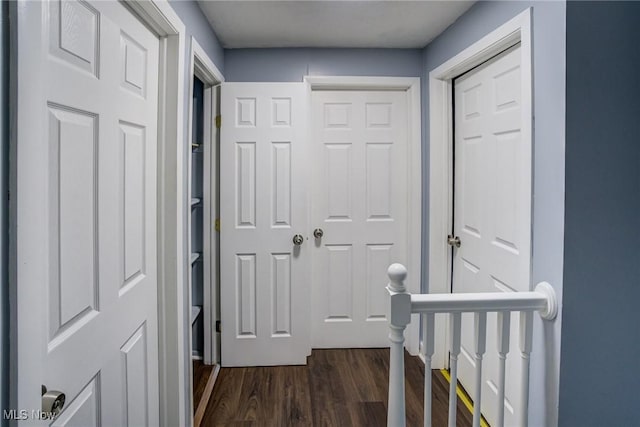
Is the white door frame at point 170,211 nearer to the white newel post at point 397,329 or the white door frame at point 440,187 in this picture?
the white newel post at point 397,329

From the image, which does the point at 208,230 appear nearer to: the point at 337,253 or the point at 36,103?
the point at 337,253

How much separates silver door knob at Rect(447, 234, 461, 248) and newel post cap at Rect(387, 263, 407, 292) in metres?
1.30

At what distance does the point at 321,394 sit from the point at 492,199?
150 centimetres

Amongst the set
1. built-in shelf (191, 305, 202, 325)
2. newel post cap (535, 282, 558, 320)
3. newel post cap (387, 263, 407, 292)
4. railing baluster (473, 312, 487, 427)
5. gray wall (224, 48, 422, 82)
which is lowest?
built-in shelf (191, 305, 202, 325)

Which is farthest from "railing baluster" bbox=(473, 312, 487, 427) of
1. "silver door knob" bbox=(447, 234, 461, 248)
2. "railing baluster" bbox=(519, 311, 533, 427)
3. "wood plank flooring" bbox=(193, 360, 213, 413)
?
"wood plank flooring" bbox=(193, 360, 213, 413)

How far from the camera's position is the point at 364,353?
2871mm

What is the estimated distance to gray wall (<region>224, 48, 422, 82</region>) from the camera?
2664 millimetres

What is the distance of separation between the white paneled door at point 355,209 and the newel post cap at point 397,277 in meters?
1.54

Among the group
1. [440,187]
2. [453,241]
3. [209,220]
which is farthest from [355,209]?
[209,220]

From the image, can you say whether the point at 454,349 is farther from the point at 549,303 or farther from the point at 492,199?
the point at 492,199

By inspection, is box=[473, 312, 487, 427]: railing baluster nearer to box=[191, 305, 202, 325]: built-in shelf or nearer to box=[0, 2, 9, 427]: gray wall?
box=[0, 2, 9, 427]: gray wall

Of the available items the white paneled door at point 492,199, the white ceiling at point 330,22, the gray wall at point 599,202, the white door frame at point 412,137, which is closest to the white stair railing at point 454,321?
the gray wall at point 599,202

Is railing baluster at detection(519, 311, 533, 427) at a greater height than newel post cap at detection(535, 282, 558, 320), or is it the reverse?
newel post cap at detection(535, 282, 558, 320)

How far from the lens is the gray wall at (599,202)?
4.28 ft
